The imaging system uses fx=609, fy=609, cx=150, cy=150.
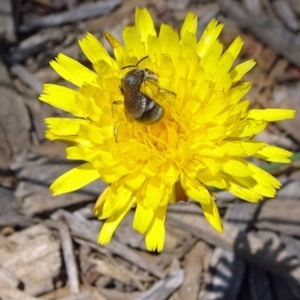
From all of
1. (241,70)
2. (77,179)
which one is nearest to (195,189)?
(77,179)

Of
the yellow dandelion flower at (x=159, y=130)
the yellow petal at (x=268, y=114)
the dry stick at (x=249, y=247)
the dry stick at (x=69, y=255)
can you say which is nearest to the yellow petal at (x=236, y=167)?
the yellow dandelion flower at (x=159, y=130)

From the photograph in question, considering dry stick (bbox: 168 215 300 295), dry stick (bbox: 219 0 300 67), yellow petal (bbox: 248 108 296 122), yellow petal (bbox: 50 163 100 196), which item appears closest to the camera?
yellow petal (bbox: 50 163 100 196)

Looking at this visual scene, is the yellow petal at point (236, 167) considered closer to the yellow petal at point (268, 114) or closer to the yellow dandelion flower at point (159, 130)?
the yellow dandelion flower at point (159, 130)

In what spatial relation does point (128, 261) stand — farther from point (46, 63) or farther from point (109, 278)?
point (46, 63)

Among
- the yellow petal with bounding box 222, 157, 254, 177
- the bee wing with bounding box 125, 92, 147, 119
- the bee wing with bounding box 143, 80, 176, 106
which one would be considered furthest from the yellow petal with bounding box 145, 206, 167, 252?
the bee wing with bounding box 143, 80, 176, 106

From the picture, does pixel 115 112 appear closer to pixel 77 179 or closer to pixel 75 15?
pixel 77 179

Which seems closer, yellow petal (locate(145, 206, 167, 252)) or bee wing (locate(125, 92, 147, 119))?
bee wing (locate(125, 92, 147, 119))

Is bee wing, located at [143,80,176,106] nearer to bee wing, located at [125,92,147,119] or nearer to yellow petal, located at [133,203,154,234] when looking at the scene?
bee wing, located at [125,92,147,119]
